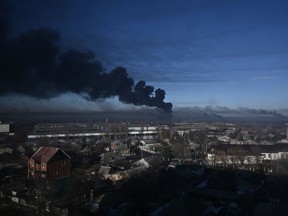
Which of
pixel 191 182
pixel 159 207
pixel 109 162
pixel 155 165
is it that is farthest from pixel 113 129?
pixel 159 207

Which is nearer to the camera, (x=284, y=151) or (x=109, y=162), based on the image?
(x=109, y=162)

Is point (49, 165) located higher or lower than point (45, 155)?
lower

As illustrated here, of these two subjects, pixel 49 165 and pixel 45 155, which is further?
pixel 45 155

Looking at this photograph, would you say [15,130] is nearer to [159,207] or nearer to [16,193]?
[16,193]

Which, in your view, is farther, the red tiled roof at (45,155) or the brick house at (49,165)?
the red tiled roof at (45,155)

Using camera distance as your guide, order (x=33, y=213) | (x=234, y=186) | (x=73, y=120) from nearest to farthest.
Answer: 1. (x=33, y=213)
2. (x=234, y=186)
3. (x=73, y=120)

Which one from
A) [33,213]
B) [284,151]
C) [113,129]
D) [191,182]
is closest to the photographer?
[33,213]

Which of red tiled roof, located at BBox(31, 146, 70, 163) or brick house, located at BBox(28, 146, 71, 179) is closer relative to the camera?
brick house, located at BBox(28, 146, 71, 179)
